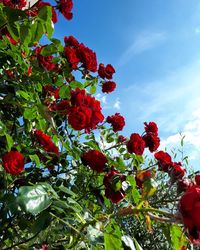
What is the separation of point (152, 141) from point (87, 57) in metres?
0.72

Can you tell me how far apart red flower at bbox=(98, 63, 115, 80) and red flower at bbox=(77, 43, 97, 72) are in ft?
1.33

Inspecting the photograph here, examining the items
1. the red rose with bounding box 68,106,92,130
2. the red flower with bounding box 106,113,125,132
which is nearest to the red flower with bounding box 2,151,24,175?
the red rose with bounding box 68,106,92,130

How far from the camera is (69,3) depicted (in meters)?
2.81

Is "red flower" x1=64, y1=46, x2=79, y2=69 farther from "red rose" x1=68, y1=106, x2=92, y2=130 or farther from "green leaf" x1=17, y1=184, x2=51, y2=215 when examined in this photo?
"green leaf" x1=17, y1=184, x2=51, y2=215

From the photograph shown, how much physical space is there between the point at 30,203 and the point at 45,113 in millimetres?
547

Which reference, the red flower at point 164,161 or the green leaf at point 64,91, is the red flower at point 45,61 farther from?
the red flower at point 164,161

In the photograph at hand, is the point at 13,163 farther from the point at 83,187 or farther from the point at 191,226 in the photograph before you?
the point at 191,226

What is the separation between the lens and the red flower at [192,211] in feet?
2.53

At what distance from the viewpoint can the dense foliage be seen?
1.26m

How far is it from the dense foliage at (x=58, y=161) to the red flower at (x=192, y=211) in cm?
16

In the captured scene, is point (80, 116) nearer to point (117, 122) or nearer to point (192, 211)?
point (192, 211)

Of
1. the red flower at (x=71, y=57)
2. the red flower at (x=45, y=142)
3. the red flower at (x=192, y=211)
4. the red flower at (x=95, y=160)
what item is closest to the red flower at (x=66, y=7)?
the red flower at (x=71, y=57)

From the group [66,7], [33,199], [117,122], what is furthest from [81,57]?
[33,199]

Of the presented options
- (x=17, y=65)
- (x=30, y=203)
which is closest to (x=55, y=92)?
(x=17, y=65)
